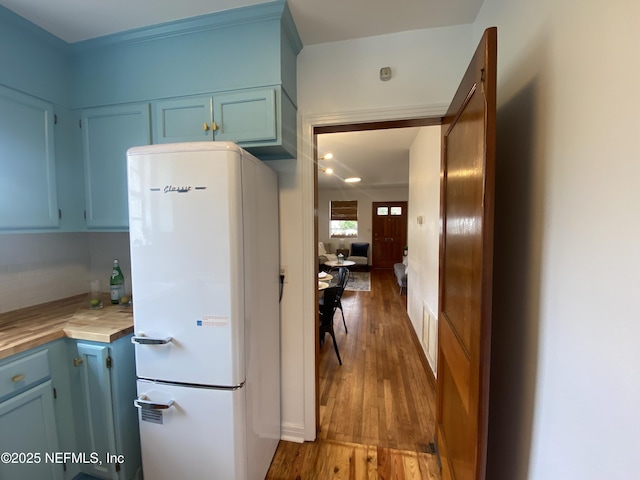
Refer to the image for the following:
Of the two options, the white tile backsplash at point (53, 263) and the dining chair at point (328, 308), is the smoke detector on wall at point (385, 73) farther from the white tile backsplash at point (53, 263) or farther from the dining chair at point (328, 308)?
the white tile backsplash at point (53, 263)

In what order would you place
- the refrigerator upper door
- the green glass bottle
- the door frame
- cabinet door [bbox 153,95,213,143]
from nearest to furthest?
the refrigerator upper door < cabinet door [bbox 153,95,213,143] < the door frame < the green glass bottle

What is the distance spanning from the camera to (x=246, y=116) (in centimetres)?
140

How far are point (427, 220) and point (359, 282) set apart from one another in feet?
13.5

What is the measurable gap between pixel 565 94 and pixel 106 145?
2241 millimetres

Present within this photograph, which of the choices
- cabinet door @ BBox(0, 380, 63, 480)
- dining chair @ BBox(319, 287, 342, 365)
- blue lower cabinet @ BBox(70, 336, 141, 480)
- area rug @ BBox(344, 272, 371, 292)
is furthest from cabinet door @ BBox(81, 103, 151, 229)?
area rug @ BBox(344, 272, 371, 292)

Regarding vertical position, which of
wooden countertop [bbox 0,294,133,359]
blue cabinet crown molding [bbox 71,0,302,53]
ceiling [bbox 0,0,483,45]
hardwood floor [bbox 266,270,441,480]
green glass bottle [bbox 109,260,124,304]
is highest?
ceiling [bbox 0,0,483,45]

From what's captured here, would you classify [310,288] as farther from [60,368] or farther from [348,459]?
[60,368]

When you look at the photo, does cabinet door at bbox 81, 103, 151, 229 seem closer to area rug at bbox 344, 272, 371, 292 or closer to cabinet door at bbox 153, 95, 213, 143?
cabinet door at bbox 153, 95, 213, 143

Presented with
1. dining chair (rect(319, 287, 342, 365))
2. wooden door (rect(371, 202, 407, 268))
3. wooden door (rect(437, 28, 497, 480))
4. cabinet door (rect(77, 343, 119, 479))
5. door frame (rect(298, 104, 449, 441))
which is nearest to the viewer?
wooden door (rect(437, 28, 497, 480))

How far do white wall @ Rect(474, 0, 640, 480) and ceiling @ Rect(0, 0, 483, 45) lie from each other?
Answer: 42 centimetres

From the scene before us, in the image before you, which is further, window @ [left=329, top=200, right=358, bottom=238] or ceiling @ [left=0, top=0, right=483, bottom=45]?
window @ [left=329, top=200, right=358, bottom=238]

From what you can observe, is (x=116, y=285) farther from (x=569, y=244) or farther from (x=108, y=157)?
(x=569, y=244)

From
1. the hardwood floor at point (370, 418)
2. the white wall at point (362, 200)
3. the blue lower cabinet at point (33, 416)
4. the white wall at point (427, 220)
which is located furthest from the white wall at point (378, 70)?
the white wall at point (362, 200)

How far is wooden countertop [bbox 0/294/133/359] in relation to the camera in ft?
4.09
